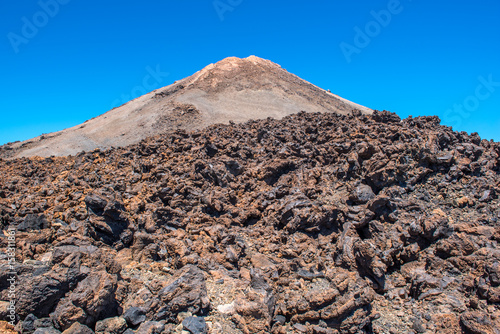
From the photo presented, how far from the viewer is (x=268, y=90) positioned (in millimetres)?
35188

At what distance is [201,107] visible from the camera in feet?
98.2

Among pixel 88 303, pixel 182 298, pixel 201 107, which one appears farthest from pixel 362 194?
pixel 201 107

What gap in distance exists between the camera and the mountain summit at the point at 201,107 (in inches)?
1025

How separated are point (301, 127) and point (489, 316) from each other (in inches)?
393

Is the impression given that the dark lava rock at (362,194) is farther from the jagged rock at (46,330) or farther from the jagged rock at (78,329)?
the jagged rock at (46,330)

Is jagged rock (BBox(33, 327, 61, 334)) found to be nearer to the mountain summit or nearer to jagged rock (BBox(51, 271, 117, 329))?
jagged rock (BBox(51, 271, 117, 329))

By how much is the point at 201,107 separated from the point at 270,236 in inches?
914

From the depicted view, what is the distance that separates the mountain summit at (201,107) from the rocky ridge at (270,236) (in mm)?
12580

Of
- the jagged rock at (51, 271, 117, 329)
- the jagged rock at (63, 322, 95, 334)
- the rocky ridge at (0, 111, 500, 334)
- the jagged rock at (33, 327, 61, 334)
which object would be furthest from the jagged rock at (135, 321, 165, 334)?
the jagged rock at (33, 327, 61, 334)

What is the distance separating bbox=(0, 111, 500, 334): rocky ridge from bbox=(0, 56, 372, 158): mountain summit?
12.6 metres

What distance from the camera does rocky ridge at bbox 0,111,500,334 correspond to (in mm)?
5664

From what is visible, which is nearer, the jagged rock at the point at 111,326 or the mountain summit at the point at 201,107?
the jagged rock at the point at 111,326

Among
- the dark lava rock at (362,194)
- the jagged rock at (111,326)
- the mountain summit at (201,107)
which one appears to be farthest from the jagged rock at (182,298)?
the mountain summit at (201,107)

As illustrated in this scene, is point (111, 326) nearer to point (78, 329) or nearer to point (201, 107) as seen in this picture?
point (78, 329)
